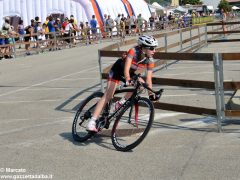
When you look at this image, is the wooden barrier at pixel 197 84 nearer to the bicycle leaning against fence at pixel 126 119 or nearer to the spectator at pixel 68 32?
the bicycle leaning against fence at pixel 126 119

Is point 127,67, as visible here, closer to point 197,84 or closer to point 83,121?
point 83,121

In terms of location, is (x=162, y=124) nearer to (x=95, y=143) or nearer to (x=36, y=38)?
(x=95, y=143)

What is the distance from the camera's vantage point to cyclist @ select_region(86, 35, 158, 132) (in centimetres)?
688

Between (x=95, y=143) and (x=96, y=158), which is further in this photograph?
(x=95, y=143)

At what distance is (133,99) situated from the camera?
7016mm

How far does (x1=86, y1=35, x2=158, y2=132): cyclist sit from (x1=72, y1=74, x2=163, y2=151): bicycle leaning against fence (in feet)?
0.39

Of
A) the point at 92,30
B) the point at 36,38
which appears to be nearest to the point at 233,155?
the point at 36,38

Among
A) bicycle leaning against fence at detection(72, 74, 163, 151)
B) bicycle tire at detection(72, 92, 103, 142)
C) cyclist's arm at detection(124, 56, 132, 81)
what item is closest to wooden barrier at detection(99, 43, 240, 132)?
bicycle leaning against fence at detection(72, 74, 163, 151)

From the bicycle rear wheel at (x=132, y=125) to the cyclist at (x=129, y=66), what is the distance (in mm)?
200

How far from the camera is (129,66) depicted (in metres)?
6.87

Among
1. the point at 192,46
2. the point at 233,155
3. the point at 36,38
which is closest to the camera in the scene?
the point at 233,155

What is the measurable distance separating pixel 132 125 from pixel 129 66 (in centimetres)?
104

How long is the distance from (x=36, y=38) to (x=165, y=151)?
22961 mm

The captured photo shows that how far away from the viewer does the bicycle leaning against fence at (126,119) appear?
272 inches
